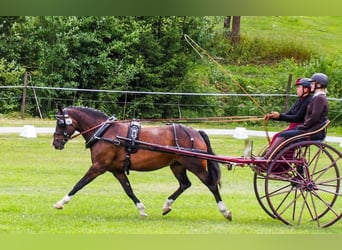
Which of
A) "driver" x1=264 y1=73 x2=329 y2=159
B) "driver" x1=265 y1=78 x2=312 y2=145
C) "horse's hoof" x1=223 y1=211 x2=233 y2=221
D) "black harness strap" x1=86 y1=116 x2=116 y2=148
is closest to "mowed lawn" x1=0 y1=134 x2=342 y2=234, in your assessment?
"horse's hoof" x1=223 y1=211 x2=233 y2=221

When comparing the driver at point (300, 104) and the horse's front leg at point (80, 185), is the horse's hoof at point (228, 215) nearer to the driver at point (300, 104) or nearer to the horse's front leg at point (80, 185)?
the driver at point (300, 104)

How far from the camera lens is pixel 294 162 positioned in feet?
23.8

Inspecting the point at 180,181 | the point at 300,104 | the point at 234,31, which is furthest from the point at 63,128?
the point at 234,31

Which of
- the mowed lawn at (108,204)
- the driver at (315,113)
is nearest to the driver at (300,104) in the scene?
the driver at (315,113)

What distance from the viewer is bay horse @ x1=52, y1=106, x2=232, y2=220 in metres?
7.79

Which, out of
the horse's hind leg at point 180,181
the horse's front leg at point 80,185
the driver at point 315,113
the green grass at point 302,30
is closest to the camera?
the driver at point 315,113

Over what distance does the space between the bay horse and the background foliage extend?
10862mm

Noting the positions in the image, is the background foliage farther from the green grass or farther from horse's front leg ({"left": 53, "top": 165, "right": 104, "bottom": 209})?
horse's front leg ({"left": 53, "top": 165, "right": 104, "bottom": 209})

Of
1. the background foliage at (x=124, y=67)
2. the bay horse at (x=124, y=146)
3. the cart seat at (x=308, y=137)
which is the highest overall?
the cart seat at (x=308, y=137)

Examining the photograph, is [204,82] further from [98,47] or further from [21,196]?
[21,196]

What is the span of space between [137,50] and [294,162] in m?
14.4

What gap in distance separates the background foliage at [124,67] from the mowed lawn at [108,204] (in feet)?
17.7

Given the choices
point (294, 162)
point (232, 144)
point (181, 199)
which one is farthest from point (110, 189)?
point (232, 144)

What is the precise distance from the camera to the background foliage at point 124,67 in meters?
19.5
